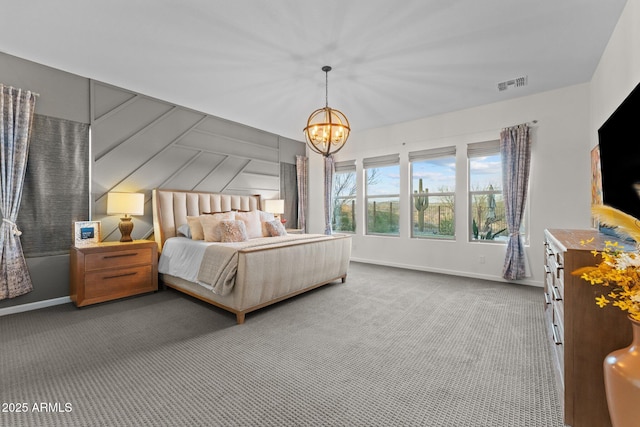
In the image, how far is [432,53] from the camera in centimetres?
285

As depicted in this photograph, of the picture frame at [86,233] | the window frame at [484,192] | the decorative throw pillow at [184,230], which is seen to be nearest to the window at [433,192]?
the window frame at [484,192]

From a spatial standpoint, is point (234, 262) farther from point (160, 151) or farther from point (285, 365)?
point (160, 151)

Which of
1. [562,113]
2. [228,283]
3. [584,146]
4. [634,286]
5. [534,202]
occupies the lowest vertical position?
[228,283]

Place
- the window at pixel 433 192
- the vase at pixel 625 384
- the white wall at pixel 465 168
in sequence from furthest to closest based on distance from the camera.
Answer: the window at pixel 433 192 < the white wall at pixel 465 168 < the vase at pixel 625 384

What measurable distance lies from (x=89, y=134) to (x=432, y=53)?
4.17m

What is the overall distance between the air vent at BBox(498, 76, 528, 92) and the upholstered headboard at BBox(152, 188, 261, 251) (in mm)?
4411

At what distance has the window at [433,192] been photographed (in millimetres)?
4762

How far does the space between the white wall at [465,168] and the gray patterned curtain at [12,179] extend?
193 inches

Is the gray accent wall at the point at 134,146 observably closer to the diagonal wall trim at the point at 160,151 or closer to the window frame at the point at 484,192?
the diagonal wall trim at the point at 160,151

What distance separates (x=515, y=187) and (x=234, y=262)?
156 inches

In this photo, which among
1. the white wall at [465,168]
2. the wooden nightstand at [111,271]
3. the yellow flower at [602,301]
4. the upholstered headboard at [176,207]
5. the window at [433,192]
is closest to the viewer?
the yellow flower at [602,301]

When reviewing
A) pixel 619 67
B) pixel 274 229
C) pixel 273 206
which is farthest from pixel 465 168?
pixel 273 206

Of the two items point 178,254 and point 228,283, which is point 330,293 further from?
point 178,254

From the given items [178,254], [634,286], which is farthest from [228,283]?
[634,286]
